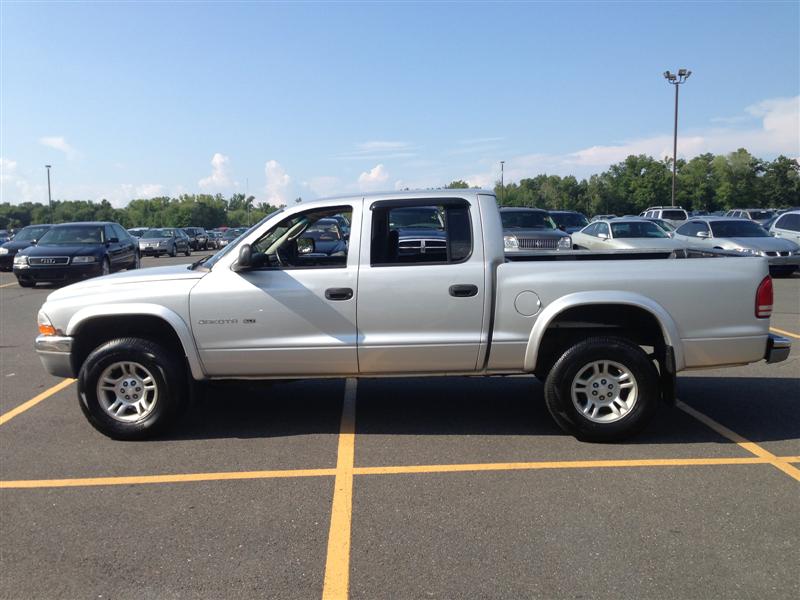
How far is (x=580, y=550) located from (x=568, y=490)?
30.1 inches

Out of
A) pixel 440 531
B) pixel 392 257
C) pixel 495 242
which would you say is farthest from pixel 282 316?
pixel 440 531

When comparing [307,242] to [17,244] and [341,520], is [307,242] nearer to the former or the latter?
[341,520]

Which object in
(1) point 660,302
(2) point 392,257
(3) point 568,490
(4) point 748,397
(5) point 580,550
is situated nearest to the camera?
(5) point 580,550

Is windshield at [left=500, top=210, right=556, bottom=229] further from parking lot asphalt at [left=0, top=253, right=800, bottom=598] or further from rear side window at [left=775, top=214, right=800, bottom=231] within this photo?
parking lot asphalt at [left=0, top=253, right=800, bottom=598]

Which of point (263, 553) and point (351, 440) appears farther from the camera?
point (351, 440)

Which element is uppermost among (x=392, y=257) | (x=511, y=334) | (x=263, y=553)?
(x=392, y=257)

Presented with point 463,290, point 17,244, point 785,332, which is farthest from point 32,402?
point 17,244

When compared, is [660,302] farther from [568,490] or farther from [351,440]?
[351,440]

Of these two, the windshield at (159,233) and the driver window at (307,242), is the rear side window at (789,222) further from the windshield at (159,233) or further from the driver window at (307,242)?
the windshield at (159,233)

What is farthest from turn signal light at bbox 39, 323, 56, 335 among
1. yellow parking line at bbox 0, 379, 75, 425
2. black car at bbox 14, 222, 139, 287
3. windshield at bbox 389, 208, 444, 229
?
black car at bbox 14, 222, 139, 287

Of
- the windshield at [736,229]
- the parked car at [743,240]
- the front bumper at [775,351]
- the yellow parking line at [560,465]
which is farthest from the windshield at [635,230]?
the yellow parking line at [560,465]

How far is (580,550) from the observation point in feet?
11.4

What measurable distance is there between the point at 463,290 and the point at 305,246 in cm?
150

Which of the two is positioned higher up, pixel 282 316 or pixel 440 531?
pixel 282 316
